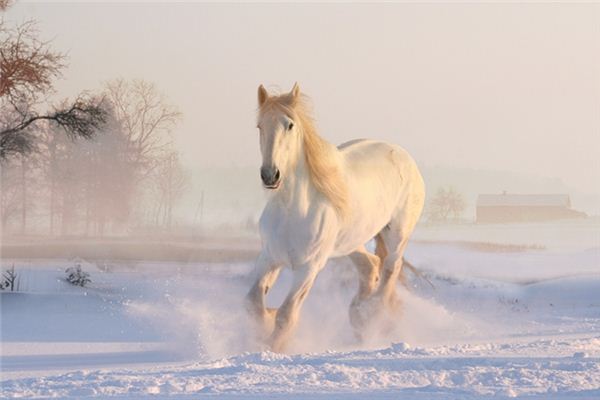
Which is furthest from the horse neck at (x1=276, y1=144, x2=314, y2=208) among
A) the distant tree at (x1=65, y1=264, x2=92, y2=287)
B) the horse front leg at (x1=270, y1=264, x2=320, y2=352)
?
the distant tree at (x1=65, y1=264, x2=92, y2=287)

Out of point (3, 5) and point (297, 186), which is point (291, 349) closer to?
point (297, 186)

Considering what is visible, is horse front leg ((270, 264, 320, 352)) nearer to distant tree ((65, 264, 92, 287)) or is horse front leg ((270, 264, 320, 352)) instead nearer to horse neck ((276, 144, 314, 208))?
horse neck ((276, 144, 314, 208))

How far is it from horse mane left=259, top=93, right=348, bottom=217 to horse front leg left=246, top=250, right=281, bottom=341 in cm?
83

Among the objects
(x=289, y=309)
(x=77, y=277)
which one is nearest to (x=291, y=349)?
(x=289, y=309)

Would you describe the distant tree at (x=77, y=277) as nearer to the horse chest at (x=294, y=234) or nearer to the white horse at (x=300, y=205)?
the white horse at (x=300, y=205)

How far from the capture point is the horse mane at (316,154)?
778 cm

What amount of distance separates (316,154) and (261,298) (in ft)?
4.64

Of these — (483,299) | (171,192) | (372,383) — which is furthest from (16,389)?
(171,192)

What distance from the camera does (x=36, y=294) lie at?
13883 millimetres

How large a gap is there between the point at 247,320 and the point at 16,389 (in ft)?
8.79

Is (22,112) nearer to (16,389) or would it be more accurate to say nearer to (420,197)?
(420,197)

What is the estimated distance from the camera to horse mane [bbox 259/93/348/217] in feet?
25.5

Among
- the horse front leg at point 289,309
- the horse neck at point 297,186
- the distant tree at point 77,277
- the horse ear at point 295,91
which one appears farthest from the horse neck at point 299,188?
the distant tree at point 77,277

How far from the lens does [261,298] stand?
8.13m
